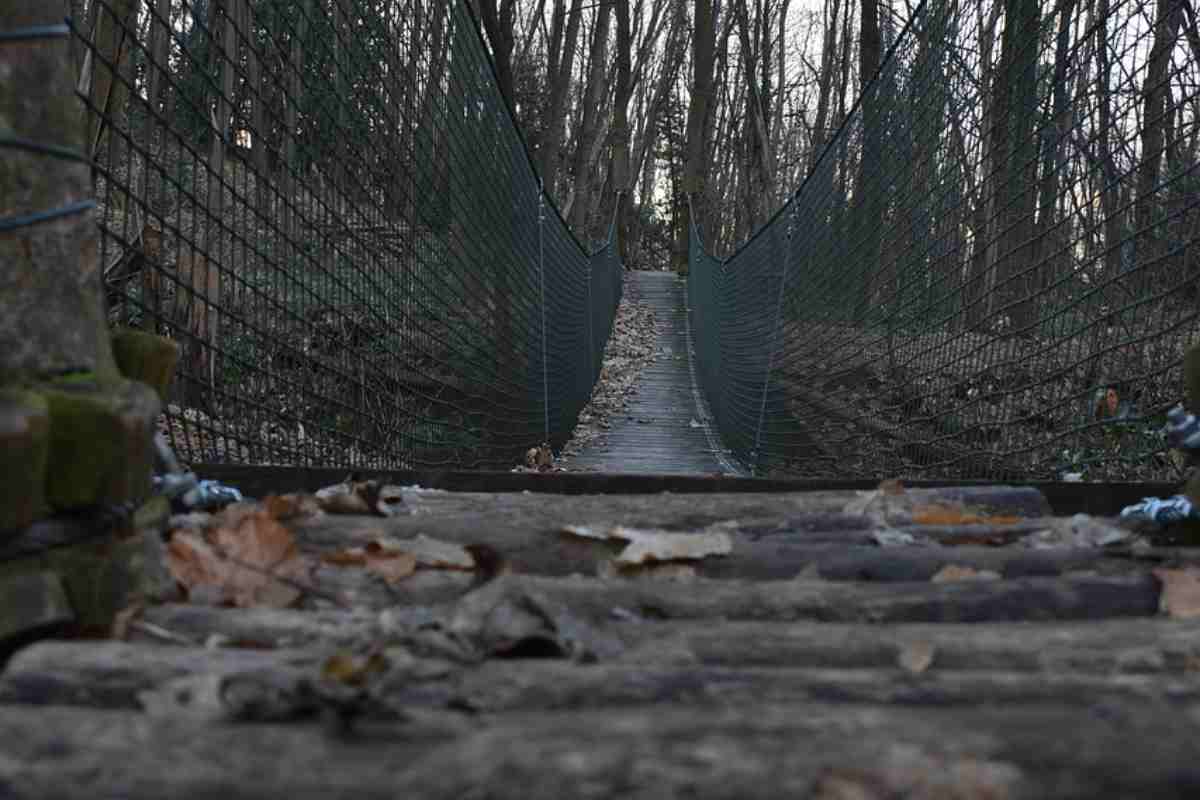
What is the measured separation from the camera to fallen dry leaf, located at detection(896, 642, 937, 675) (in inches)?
54.4

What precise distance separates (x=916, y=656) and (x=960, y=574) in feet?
1.51

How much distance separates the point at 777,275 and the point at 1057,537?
22.3 ft

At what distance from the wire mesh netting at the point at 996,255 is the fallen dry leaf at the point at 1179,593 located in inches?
55.3

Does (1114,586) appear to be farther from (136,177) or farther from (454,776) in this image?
(136,177)

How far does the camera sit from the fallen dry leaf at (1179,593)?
1.63 m

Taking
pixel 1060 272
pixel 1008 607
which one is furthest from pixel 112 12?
pixel 1060 272

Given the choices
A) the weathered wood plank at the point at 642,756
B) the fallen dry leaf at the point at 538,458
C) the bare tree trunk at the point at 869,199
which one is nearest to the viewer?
the weathered wood plank at the point at 642,756

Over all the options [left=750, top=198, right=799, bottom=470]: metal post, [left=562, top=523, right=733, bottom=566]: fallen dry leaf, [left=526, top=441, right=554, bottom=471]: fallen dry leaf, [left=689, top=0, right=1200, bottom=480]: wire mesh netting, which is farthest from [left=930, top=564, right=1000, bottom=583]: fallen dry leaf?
[left=526, top=441, right=554, bottom=471]: fallen dry leaf

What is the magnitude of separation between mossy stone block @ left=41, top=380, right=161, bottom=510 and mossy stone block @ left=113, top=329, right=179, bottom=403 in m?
Answer: 0.25

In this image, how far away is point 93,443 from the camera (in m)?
1.55

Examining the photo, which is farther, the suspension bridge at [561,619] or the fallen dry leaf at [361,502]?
the fallen dry leaf at [361,502]

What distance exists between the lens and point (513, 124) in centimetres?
719

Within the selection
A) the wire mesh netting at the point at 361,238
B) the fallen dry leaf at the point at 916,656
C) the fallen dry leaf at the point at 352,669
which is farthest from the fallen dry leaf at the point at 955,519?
the wire mesh netting at the point at 361,238

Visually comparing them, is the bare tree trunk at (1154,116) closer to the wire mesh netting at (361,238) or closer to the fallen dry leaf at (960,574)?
the fallen dry leaf at (960,574)
